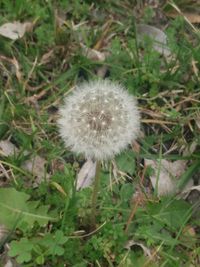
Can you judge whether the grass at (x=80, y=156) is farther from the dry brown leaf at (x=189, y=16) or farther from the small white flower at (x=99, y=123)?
the small white flower at (x=99, y=123)

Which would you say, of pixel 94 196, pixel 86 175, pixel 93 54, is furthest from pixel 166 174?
pixel 93 54

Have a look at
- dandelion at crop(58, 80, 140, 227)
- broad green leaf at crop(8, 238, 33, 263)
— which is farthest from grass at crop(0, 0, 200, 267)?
dandelion at crop(58, 80, 140, 227)

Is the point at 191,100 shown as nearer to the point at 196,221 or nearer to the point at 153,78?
the point at 153,78

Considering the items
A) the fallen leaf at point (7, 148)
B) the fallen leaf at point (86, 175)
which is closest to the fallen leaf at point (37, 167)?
the fallen leaf at point (7, 148)

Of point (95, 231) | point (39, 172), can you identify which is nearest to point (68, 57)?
point (39, 172)

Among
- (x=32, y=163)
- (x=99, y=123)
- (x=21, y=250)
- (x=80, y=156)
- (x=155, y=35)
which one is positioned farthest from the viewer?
(x=155, y=35)

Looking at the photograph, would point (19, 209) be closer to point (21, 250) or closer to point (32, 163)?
point (21, 250)

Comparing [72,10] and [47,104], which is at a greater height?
[72,10]
